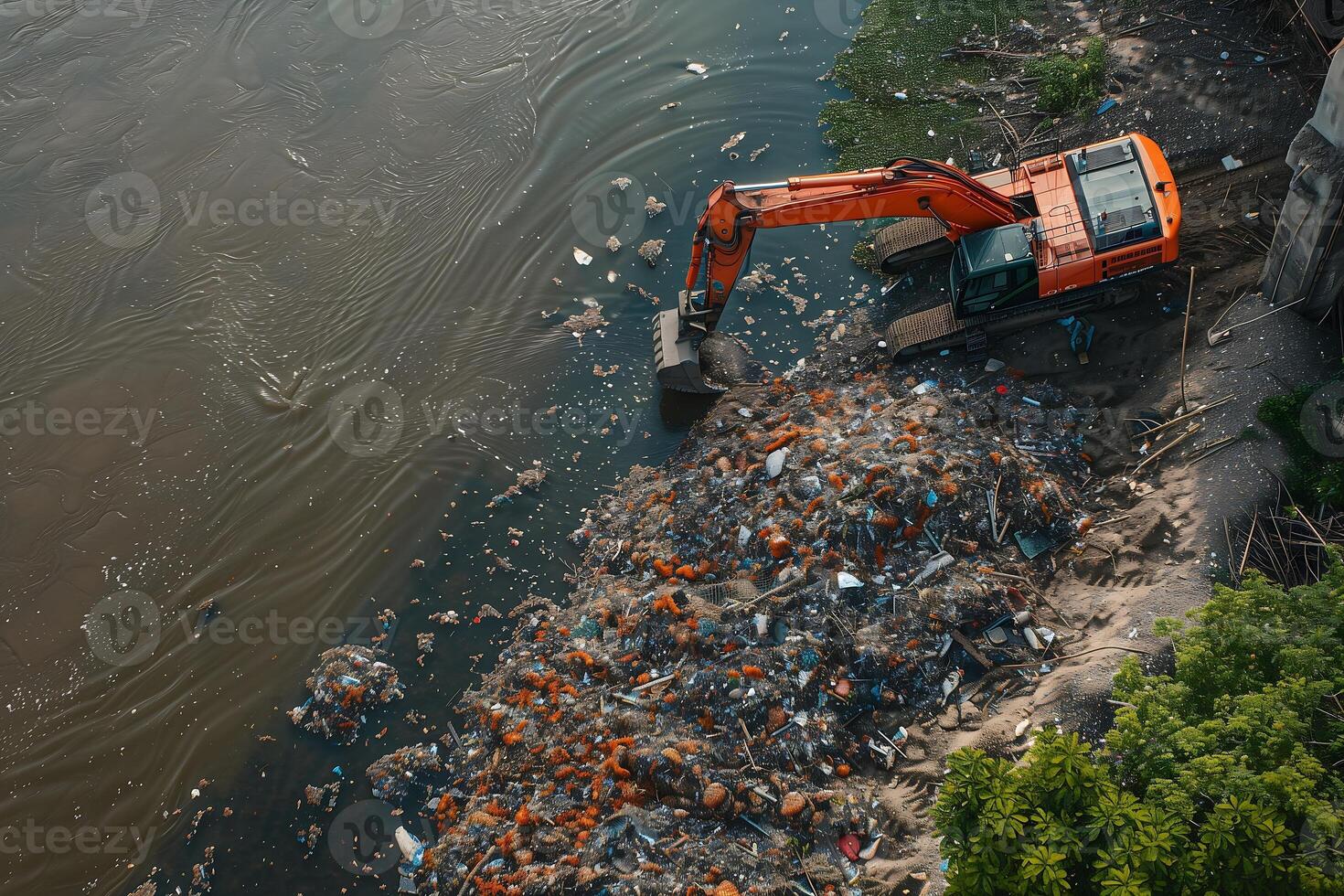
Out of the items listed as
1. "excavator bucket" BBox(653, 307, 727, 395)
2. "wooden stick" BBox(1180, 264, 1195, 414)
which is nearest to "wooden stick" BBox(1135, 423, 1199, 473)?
"wooden stick" BBox(1180, 264, 1195, 414)

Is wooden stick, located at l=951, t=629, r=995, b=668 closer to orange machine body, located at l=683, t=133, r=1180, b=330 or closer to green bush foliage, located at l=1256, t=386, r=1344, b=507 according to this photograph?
green bush foliage, located at l=1256, t=386, r=1344, b=507

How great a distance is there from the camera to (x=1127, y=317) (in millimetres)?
10648

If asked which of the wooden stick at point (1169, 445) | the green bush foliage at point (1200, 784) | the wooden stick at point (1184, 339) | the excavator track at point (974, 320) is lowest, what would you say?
the green bush foliage at point (1200, 784)

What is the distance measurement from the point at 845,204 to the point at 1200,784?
7052mm

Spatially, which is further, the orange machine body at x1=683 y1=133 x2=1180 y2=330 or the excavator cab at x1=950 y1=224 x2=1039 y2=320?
the excavator cab at x1=950 y1=224 x2=1039 y2=320

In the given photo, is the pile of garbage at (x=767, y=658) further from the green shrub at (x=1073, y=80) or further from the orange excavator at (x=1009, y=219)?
the green shrub at (x=1073, y=80)

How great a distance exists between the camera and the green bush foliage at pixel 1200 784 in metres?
5.91

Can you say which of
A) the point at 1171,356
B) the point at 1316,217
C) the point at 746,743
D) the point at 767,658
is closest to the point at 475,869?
the point at 746,743

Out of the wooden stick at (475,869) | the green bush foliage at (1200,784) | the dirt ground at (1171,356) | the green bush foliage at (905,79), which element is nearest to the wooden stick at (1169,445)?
the dirt ground at (1171,356)

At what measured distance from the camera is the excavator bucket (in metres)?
11.2

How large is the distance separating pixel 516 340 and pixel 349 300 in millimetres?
2830

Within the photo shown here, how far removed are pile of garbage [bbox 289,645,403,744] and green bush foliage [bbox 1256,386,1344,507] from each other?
10441 millimetres

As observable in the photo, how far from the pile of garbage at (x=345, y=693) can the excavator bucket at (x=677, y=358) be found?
17.2 feet

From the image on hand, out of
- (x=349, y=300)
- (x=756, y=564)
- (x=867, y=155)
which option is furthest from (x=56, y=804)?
(x=867, y=155)
